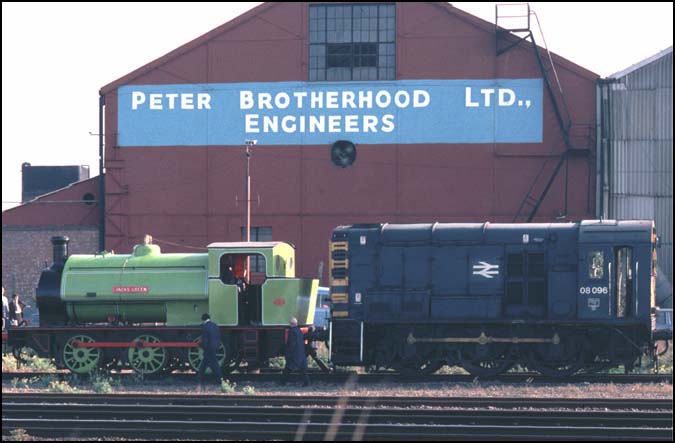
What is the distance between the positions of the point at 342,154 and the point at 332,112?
1608mm

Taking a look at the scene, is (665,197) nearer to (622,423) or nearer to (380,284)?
(380,284)

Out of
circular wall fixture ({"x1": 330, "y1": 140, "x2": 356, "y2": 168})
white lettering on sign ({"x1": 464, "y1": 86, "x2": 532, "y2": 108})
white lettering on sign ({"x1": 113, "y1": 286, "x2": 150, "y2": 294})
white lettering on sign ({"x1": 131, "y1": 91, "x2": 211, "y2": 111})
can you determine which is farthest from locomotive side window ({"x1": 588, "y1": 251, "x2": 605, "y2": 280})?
white lettering on sign ({"x1": 131, "y1": 91, "x2": 211, "y2": 111})

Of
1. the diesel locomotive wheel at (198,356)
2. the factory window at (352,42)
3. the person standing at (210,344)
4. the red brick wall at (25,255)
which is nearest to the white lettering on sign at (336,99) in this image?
the factory window at (352,42)

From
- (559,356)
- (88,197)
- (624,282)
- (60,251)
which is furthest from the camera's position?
(88,197)

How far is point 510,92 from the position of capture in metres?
40.1

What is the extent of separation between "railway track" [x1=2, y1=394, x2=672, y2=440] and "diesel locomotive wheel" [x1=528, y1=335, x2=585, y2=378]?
4.22 metres

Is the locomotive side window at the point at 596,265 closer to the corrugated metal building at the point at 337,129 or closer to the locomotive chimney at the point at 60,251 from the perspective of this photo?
the locomotive chimney at the point at 60,251

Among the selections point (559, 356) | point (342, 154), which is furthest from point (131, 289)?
point (342, 154)

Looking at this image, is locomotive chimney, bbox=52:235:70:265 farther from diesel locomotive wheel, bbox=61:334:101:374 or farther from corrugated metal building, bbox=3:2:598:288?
corrugated metal building, bbox=3:2:598:288

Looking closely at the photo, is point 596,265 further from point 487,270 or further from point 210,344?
point 210,344

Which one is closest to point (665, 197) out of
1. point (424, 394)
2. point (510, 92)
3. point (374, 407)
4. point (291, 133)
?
point (510, 92)

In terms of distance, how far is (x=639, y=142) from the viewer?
39531 millimetres

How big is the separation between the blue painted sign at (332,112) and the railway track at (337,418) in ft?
71.1

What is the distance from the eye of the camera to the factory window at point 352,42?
40.8m
